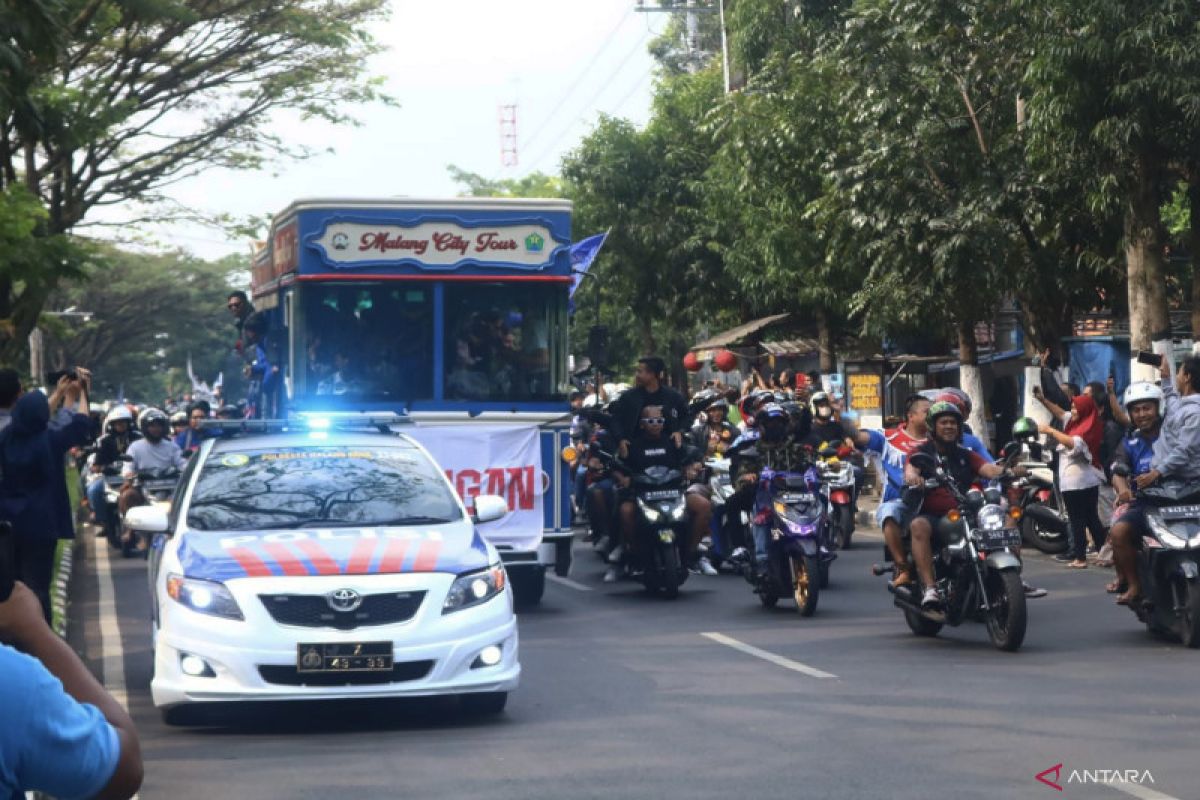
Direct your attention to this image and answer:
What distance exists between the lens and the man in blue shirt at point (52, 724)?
271 cm

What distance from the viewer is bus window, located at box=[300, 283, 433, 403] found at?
15.0 metres

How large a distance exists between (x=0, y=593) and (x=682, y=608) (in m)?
12.4

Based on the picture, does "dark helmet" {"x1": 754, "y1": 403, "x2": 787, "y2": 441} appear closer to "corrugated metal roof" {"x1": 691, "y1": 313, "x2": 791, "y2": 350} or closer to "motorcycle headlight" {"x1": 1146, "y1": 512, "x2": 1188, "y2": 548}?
"motorcycle headlight" {"x1": 1146, "y1": 512, "x2": 1188, "y2": 548}

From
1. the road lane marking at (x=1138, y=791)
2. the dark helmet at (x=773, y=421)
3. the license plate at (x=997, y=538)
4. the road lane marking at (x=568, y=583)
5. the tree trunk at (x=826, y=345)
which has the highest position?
the tree trunk at (x=826, y=345)

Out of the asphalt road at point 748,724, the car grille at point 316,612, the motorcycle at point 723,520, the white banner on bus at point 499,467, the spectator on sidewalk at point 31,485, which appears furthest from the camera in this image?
the motorcycle at point 723,520

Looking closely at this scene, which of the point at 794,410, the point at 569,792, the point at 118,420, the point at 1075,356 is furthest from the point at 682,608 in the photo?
the point at 1075,356

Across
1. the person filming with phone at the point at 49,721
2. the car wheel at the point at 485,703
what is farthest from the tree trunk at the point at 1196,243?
the person filming with phone at the point at 49,721

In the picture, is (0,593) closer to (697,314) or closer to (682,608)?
(682,608)

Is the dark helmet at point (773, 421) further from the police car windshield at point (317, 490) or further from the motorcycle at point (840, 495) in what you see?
the motorcycle at point (840, 495)

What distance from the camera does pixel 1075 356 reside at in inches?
1111

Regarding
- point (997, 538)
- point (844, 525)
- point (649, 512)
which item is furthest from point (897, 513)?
point (844, 525)

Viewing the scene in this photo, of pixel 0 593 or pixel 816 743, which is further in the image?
pixel 816 743

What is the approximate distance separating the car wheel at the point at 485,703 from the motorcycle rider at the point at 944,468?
331 centimetres

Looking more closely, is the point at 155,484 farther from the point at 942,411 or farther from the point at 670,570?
the point at 942,411
